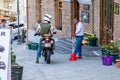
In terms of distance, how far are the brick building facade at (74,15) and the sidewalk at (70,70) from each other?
1962 millimetres

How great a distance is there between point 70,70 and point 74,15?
316 inches

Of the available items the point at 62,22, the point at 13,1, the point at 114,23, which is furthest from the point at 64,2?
the point at 13,1

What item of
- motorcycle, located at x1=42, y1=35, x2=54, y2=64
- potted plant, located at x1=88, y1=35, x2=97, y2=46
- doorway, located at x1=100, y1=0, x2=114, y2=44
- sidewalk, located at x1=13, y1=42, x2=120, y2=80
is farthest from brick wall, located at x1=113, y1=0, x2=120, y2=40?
motorcycle, located at x1=42, y1=35, x2=54, y2=64

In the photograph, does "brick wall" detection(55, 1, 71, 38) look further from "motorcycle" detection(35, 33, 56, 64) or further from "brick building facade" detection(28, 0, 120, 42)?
"motorcycle" detection(35, 33, 56, 64)

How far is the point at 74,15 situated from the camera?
885 inches

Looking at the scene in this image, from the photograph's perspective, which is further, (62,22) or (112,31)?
(62,22)

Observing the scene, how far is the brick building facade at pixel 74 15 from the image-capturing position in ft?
61.7

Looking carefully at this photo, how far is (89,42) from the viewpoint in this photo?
64.8ft

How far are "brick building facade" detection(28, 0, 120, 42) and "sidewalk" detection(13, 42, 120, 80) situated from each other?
1962mm

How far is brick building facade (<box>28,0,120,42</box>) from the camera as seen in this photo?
1881cm

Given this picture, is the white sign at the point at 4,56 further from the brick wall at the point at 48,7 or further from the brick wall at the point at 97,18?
the brick wall at the point at 48,7

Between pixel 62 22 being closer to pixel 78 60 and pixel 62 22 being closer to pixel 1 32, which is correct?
pixel 78 60

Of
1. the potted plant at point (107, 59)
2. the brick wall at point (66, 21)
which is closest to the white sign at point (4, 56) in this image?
the potted plant at point (107, 59)

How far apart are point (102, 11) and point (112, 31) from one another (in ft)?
4.75
